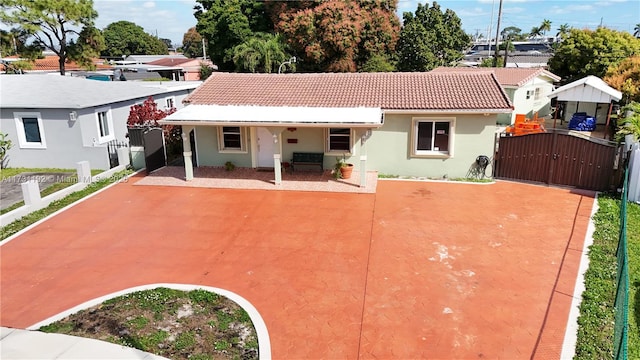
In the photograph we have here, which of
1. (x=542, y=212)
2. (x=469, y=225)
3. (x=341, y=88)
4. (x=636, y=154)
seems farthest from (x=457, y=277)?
(x=341, y=88)

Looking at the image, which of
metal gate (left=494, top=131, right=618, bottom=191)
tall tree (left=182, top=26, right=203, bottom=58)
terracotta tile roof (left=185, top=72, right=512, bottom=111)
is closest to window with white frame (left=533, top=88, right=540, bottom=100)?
terracotta tile roof (left=185, top=72, right=512, bottom=111)

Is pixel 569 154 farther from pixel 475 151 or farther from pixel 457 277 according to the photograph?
pixel 457 277

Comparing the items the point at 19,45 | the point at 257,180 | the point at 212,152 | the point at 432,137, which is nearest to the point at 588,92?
the point at 432,137

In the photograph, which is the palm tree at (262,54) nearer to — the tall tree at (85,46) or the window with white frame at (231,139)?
the tall tree at (85,46)

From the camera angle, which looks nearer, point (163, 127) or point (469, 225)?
point (469, 225)

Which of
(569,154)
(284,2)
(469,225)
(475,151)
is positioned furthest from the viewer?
(284,2)

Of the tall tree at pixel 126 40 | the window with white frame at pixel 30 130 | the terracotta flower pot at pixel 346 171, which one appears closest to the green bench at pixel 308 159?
the terracotta flower pot at pixel 346 171

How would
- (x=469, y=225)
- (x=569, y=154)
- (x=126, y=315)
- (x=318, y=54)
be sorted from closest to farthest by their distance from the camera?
(x=126, y=315)
(x=469, y=225)
(x=569, y=154)
(x=318, y=54)
